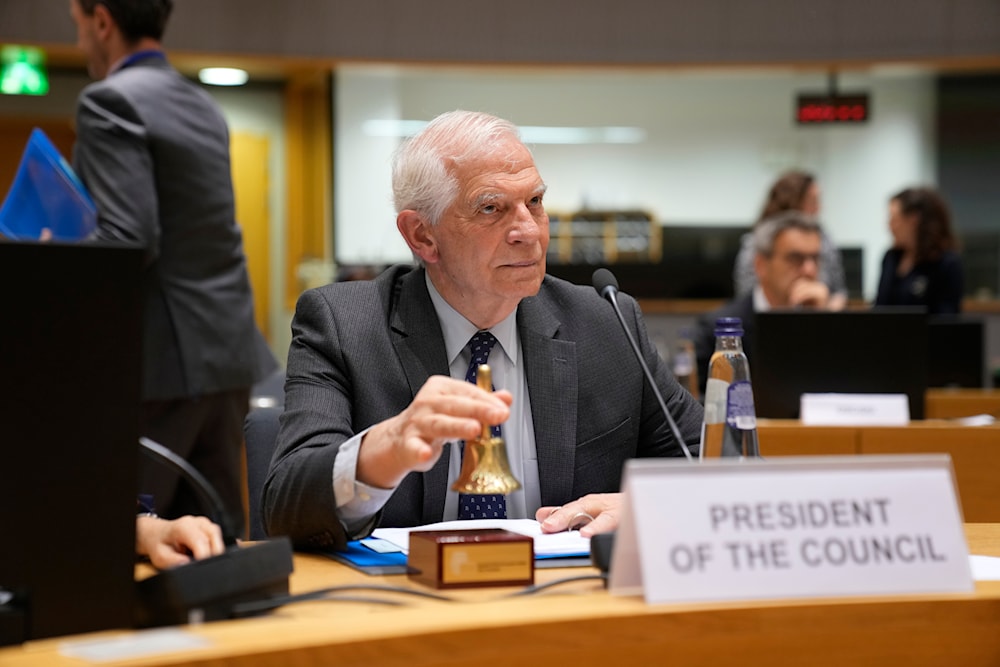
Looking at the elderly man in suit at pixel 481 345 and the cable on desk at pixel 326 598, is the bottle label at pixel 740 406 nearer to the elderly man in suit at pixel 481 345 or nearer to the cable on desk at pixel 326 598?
the elderly man in suit at pixel 481 345

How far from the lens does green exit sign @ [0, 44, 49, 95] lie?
23.5 ft

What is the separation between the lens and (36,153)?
8.44 ft

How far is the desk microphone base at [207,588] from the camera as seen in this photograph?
102 centimetres

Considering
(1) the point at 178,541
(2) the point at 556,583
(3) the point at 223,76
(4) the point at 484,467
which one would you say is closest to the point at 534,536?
(4) the point at 484,467

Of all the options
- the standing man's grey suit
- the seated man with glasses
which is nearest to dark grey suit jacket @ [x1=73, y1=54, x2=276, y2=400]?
the standing man's grey suit

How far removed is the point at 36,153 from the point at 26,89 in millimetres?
5186

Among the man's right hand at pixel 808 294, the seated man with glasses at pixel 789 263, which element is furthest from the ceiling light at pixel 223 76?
the man's right hand at pixel 808 294

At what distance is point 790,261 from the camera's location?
4125mm

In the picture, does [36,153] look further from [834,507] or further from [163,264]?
[834,507]

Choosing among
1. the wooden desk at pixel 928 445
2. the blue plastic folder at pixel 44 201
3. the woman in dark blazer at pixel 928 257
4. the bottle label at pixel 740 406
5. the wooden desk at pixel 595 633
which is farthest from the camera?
Answer: the woman in dark blazer at pixel 928 257

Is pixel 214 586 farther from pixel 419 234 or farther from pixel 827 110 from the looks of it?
pixel 827 110

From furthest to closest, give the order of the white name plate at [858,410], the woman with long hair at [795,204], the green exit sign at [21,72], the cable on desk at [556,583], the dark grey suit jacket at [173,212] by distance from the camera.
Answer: the green exit sign at [21,72] < the woman with long hair at [795,204] < the white name plate at [858,410] < the dark grey suit jacket at [173,212] < the cable on desk at [556,583]

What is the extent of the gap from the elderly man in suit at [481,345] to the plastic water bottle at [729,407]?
284mm

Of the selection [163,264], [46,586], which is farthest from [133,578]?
[163,264]
